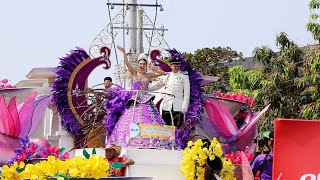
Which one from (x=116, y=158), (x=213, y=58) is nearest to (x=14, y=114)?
(x=116, y=158)

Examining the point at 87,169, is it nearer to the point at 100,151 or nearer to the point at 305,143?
the point at 305,143

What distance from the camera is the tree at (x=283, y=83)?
57.1 ft

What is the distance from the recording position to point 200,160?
7367mm

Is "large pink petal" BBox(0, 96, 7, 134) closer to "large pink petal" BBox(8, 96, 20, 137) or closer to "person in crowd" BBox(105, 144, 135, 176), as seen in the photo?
"large pink petal" BBox(8, 96, 20, 137)

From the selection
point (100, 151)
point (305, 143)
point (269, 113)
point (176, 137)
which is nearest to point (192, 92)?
point (176, 137)

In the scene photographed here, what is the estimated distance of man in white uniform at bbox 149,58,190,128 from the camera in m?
9.59

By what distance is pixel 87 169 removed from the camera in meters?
5.91

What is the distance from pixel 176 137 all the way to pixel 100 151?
1.71 m

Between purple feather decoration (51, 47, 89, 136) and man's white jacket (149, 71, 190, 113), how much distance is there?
1.66 meters

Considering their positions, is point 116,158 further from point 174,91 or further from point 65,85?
point 65,85

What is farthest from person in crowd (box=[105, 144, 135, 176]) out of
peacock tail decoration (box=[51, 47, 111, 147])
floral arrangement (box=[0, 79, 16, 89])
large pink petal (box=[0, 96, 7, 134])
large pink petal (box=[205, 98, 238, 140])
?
floral arrangement (box=[0, 79, 16, 89])

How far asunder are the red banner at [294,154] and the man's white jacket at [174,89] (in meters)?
3.83

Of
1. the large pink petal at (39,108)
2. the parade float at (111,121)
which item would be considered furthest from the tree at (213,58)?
the large pink petal at (39,108)

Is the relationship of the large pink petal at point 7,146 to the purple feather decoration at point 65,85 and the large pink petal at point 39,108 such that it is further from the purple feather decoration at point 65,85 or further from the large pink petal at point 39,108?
the purple feather decoration at point 65,85
